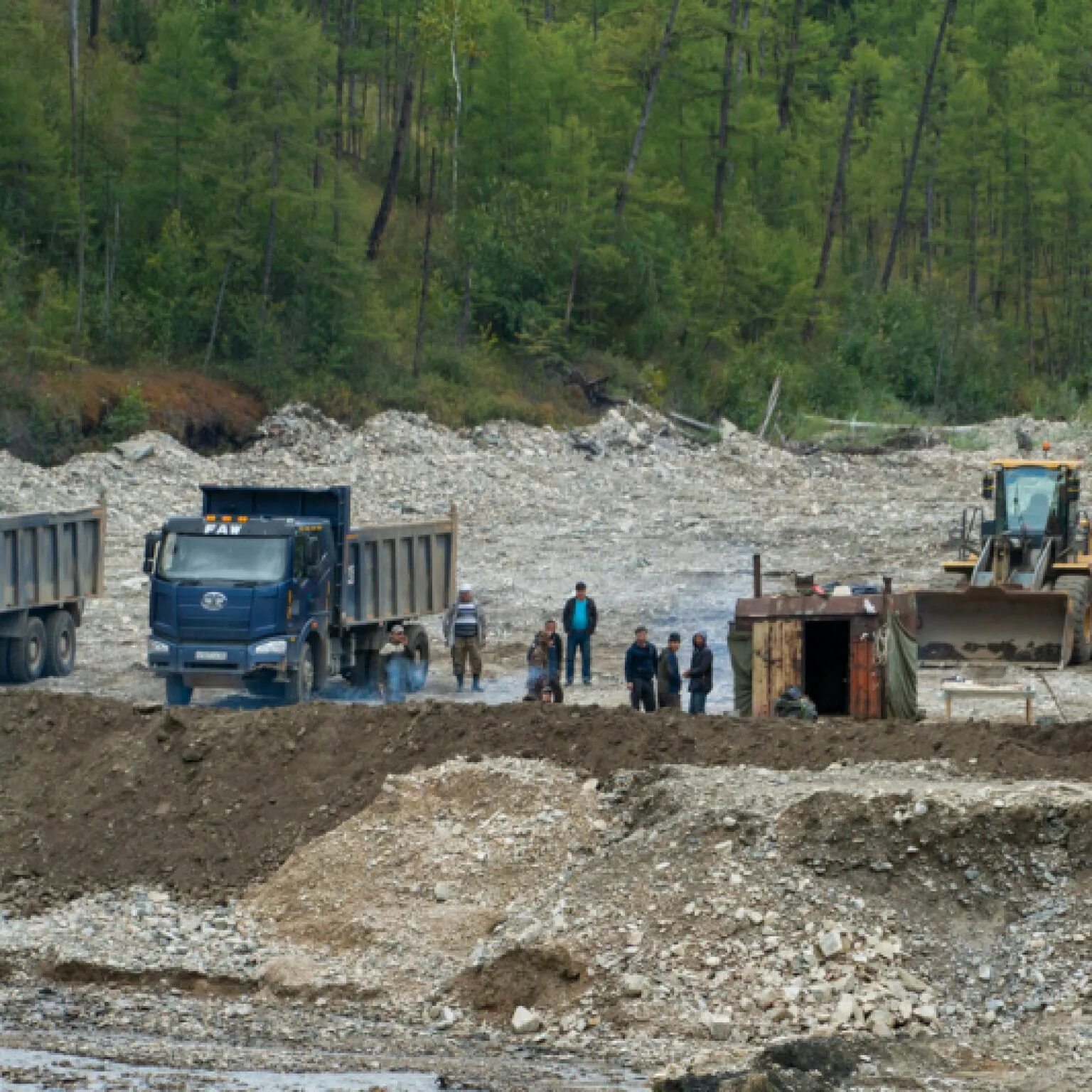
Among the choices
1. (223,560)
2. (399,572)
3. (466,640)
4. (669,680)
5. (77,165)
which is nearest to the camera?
(669,680)

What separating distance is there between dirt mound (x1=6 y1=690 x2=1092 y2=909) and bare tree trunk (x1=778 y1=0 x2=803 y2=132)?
62.2 meters

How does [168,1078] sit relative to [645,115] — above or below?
below

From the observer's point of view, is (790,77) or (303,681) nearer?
(303,681)

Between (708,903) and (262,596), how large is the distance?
9.44 metres

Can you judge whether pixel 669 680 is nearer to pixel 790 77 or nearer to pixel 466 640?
pixel 466 640

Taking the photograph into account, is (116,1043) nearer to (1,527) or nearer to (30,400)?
(1,527)

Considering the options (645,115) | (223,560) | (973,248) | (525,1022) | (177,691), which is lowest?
(525,1022)

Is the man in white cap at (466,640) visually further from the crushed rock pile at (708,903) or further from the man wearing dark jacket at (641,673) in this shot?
the crushed rock pile at (708,903)

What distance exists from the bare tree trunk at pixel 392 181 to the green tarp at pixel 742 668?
39.2 metres

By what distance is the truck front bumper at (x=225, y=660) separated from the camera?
21984 mm

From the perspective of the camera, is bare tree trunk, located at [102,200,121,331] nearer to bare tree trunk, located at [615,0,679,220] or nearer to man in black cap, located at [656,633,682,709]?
bare tree trunk, located at [615,0,679,220]

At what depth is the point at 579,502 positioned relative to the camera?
43.2 meters

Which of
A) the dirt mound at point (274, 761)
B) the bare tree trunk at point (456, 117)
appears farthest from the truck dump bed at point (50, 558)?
the bare tree trunk at point (456, 117)

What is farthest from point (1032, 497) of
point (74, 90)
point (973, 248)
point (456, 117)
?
point (973, 248)
